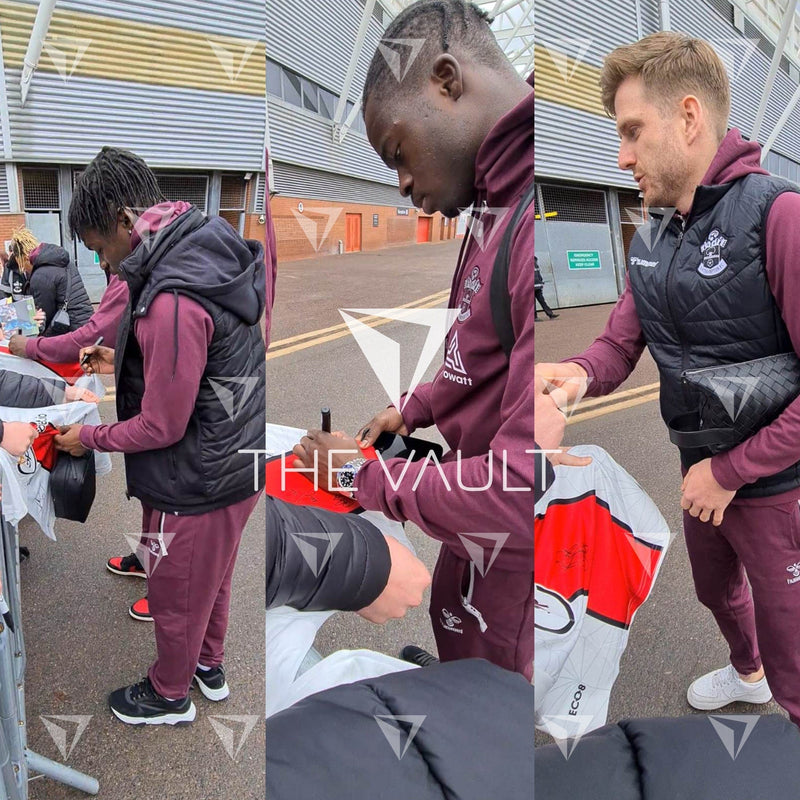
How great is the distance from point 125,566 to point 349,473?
1254mm

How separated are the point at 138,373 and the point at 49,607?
2.94 ft

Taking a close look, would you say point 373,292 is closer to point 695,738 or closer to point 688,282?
point 688,282

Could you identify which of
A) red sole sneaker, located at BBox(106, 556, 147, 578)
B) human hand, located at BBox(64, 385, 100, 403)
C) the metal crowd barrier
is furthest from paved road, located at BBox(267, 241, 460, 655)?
red sole sneaker, located at BBox(106, 556, 147, 578)

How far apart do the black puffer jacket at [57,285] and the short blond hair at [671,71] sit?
3.19ft

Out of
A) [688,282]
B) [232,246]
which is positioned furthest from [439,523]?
[232,246]

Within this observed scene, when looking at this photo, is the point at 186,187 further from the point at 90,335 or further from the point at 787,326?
the point at 787,326

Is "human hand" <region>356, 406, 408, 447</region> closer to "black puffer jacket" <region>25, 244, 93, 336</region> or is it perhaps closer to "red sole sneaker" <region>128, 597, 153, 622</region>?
"black puffer jacket" <region>25, 244, 93, 336</region>

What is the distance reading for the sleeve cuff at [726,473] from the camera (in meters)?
0.62

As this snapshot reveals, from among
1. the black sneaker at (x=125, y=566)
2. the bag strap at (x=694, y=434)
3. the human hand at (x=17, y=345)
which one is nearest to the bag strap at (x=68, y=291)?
the human hand at (x=17, y=345)

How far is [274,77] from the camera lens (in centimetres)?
61

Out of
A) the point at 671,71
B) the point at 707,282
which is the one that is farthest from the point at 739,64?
the point at 707,282

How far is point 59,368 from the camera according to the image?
1.41m

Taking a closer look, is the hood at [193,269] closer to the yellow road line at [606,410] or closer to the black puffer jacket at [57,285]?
the black puffer jacket at [57,285]

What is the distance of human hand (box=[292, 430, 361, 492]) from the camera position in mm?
626
